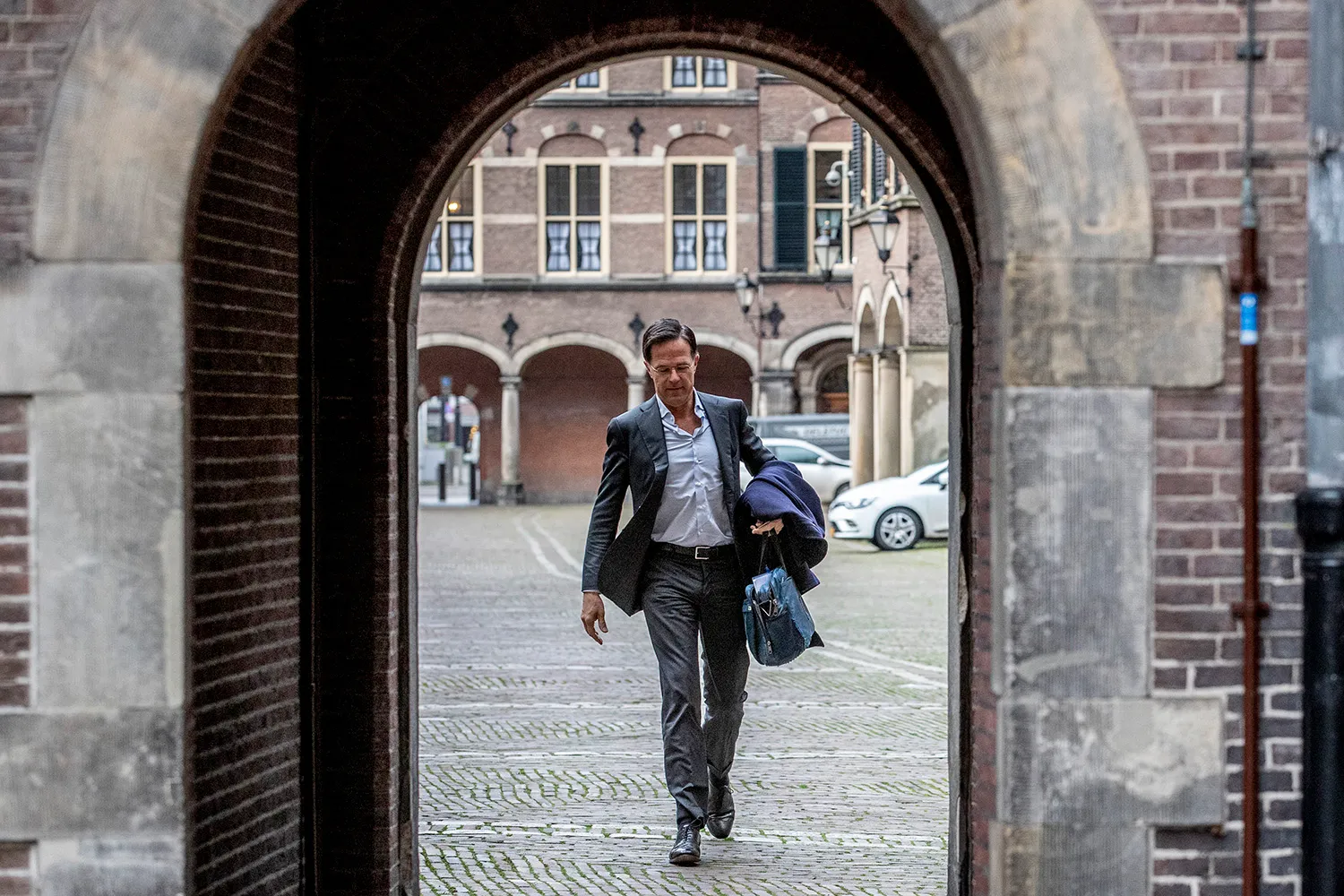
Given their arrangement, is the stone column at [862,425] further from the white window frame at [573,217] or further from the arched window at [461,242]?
the arched window at [461,242]

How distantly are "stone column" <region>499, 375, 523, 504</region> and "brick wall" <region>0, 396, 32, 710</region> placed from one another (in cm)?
3811

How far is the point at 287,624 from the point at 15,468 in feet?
4.54

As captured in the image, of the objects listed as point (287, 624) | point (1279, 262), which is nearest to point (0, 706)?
point (287, 624)

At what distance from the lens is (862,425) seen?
30.8 m

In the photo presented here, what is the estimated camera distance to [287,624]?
549 cm

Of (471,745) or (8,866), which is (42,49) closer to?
(8,866)

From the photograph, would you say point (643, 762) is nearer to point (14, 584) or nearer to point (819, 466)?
point (14, 584)

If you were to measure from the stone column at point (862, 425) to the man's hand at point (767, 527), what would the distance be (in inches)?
963

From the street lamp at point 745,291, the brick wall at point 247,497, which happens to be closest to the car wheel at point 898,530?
the street lamp at point 745,291

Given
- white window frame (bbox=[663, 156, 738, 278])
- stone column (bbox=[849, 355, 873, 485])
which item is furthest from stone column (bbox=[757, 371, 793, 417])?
stone column (bbox=[849, 355, 873, 485])

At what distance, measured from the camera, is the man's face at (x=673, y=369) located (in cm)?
641

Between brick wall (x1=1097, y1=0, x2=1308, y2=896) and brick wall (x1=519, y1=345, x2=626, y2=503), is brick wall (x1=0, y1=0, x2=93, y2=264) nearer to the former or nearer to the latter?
brick wall (x1=1097, y1=0, x2=1308, y2=896)

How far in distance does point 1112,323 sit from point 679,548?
2.51 meters

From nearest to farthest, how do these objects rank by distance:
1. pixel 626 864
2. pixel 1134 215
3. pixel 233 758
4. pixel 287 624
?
pixel 1134 215, pixel 233 758, pixel 287 624, pixel 626 864
